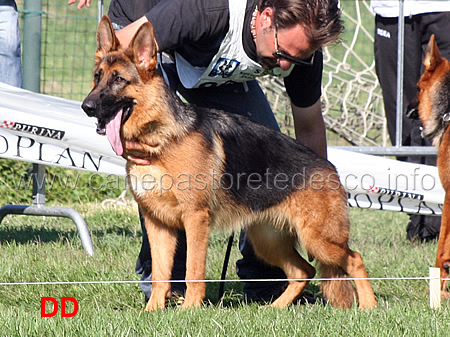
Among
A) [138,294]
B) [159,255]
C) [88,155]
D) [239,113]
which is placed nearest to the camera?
[159,255]

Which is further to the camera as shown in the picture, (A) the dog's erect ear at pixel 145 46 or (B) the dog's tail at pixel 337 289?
(B) the dog's tail at pixel 337 289

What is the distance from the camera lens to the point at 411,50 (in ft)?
21.0

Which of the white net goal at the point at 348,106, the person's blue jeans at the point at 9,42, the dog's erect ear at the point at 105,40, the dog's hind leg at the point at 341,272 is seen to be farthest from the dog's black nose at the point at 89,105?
the white net goal at the point at 348,106

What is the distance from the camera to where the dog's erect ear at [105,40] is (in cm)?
353

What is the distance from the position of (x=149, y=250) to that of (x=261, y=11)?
5.44ft

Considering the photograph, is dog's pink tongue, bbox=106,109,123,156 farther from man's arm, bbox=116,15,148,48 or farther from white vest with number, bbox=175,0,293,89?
white vest with number, bbox=175,0,293,89

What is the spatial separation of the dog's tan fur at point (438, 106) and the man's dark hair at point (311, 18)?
5.45ft

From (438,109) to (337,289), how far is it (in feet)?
6.68

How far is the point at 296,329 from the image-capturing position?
10.3 ft

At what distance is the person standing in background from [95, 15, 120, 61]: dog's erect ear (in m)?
3.74

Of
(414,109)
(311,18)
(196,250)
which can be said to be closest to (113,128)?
(196,250)

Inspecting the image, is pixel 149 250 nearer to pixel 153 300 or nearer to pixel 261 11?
pixel 153 300

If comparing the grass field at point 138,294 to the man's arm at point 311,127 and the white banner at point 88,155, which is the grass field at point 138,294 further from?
the man's arm at point 311,127

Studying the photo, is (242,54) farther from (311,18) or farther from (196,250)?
(196,250)
